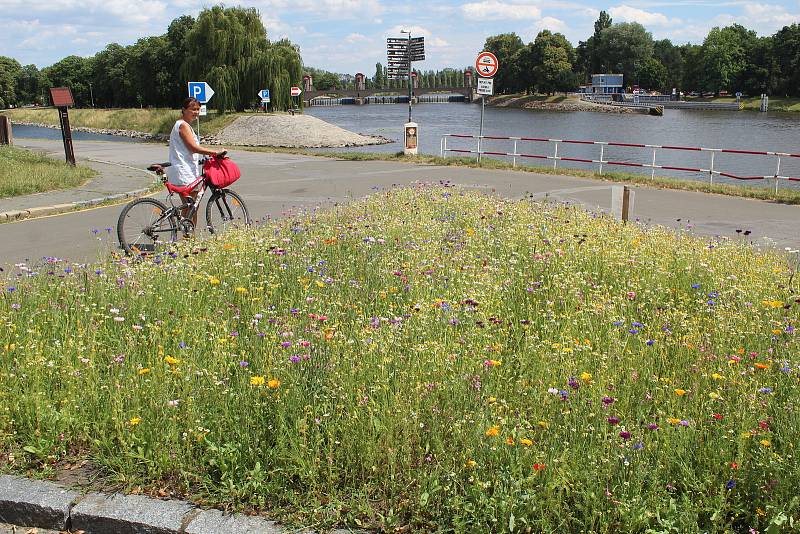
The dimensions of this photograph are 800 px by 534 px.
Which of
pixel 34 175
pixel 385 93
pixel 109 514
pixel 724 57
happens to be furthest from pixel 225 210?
pixel 385 93

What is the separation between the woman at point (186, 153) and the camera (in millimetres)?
9805

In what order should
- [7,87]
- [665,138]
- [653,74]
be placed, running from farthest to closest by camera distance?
[653,74] < [7,87] < [665,138]

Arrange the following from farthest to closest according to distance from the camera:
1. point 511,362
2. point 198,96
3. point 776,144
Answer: point 776,144, point 198,96, point 511,362

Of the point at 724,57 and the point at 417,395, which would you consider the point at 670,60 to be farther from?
the point at 417,395

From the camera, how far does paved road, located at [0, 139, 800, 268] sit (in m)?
11.1

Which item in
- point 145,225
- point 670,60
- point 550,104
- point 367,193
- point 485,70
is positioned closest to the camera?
point 145,225

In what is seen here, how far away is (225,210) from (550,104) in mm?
129484

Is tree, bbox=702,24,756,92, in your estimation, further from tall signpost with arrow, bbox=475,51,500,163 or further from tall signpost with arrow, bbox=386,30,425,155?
tall signpost with arrow, bbox=475,51,500,163

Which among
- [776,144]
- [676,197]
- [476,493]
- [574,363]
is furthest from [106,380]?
[776,144]

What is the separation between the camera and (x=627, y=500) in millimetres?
3236

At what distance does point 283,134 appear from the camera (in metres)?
60.3

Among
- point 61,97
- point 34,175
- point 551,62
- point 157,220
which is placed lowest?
point 34,175

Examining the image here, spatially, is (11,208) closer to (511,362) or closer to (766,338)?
(511,362)

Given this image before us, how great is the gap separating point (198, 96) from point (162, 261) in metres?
25.5
